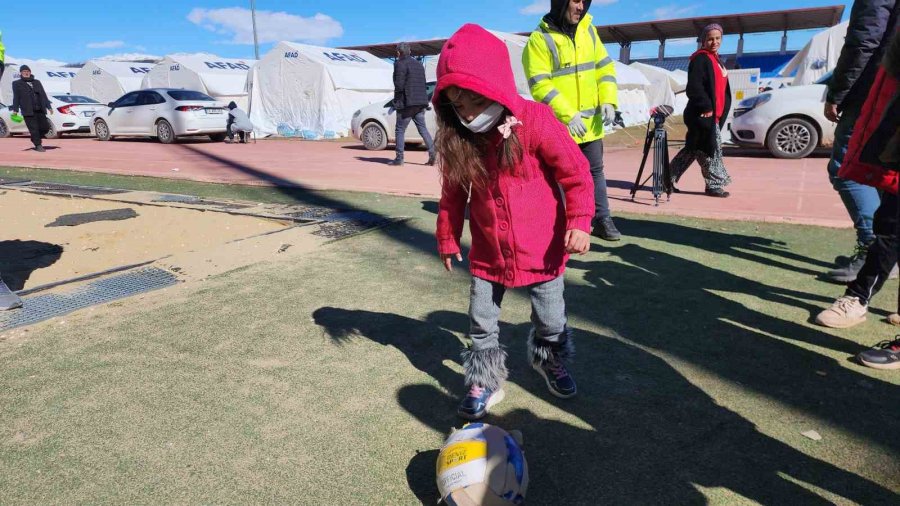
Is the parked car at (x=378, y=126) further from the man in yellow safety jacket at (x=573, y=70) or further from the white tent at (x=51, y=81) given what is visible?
the white tent at (x=51, y=81)

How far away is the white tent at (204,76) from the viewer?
23.0 m

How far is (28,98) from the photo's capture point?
13.9 meters

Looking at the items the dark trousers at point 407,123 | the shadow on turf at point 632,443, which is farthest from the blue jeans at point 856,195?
the dark trousers at point 407,123

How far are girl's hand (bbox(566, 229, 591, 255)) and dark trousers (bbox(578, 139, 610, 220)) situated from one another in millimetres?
2742

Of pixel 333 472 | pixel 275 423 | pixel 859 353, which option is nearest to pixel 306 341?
pixel 275 423

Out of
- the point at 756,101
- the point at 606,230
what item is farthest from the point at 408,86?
the point at 756,101

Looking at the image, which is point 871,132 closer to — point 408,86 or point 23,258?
point 23,258

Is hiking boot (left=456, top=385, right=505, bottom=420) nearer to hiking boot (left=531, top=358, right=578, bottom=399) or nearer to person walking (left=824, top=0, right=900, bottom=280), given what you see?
hiking boot (left=531, top=358, right=578, bottom=399)

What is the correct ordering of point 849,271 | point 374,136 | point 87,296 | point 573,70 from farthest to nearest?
point 374,136 < point 573,70 < point 849,271 < point 87,296

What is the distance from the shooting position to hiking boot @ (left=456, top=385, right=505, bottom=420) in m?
2.36

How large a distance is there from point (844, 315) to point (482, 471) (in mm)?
2429

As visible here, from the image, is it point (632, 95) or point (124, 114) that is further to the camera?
point (632, 95)

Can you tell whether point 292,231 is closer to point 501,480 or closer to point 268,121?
point 501,480

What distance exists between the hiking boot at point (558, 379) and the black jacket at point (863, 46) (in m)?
2.43
